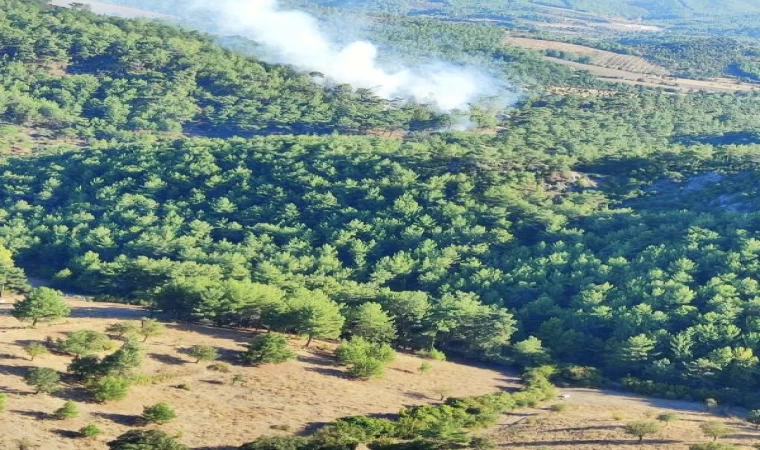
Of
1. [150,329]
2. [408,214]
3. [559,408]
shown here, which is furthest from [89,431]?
[408,214]

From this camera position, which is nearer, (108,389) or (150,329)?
(108,389)

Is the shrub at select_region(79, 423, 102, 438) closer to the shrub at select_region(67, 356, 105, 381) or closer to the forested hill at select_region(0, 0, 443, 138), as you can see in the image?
the shrub at select_region(67, 356, 105, 381)

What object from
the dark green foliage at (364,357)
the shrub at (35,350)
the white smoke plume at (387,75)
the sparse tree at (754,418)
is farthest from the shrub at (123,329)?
the white smoke plume at (387,75)

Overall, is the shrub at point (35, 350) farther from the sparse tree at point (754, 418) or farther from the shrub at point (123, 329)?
the sparse tree at point (754, 418)

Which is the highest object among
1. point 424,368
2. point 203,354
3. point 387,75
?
point 387,75

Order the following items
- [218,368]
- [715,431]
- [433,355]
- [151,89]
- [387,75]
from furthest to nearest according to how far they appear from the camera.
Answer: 1. [387,75]
2. [151,89]
3. [433,355]
4. [218,368]
5. [715,431]

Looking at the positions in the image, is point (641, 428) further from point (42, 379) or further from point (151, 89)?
point (151, 89)

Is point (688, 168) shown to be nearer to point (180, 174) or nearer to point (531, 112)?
point (531, 112)
